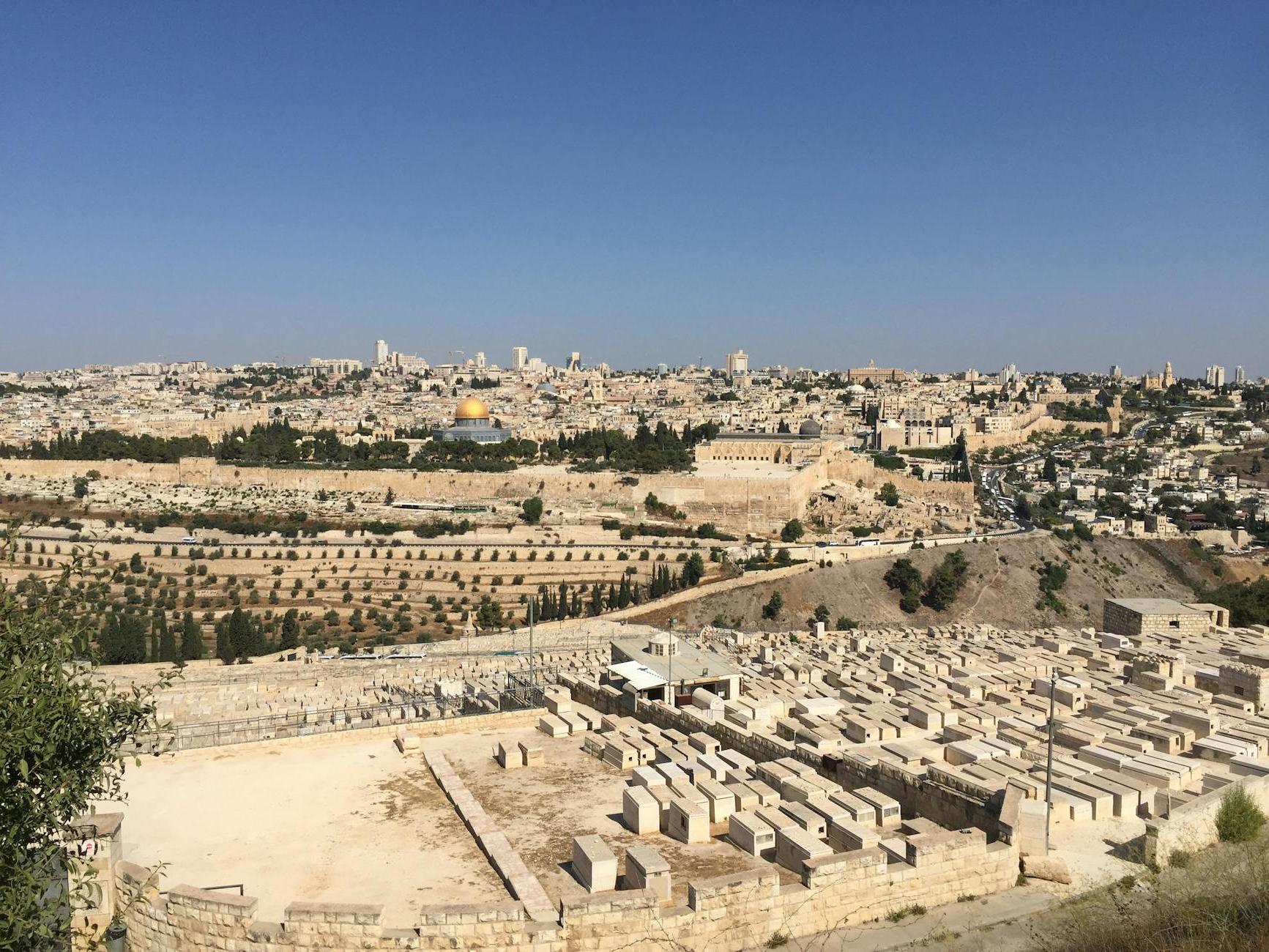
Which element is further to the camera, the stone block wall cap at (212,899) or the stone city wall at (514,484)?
the stone city wall at (514,484)

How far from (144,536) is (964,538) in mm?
25856

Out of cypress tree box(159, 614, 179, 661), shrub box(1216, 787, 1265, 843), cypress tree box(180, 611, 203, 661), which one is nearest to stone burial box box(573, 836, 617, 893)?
shrub box(1216, 787, 1265, 843)

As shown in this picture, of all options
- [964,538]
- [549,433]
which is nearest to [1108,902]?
[964,538]

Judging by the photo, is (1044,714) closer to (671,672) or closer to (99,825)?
(671,672)

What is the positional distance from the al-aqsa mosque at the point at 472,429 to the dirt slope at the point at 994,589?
22.9m

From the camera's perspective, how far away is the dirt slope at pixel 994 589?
25.0 metres

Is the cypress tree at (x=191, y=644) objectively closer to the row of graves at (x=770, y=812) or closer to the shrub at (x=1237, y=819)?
the row of graves at (x=770, y=812)

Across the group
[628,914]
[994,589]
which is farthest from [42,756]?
[994,589]

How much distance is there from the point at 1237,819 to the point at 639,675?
244 inches

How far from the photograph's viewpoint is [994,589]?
2745cm

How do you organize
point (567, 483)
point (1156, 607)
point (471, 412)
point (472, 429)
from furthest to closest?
point (471, 412)
point (472, 429)
point (567, 483)
point (1156, 607)

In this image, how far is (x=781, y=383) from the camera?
3792 inches

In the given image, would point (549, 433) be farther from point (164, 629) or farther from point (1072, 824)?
point (1072, 824)

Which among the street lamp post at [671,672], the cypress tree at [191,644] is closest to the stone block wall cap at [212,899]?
the street lamp post at [671,672]
